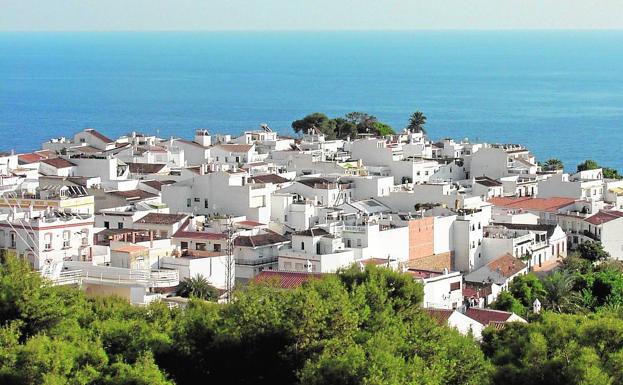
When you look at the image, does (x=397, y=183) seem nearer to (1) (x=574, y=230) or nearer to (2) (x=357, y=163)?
(2) (x=357, y=163)

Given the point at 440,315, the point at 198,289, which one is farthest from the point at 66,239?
the point at 440,315

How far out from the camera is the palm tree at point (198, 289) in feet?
96.2

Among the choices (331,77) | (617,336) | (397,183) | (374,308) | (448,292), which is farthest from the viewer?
(331,77)

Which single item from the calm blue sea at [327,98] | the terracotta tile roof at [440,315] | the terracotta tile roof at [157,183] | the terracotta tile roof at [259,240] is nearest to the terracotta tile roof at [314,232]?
the terracotta tile roof at [259,240]

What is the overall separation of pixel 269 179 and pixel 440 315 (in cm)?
1486

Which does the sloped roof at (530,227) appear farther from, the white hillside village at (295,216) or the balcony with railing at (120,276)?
the balcony with railing at (120,276)

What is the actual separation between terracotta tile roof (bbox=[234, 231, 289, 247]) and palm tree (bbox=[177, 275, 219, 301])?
3.13 meters

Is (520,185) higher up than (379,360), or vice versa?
(520,185)

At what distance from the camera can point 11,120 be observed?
9862 centimetres

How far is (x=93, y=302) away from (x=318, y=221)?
10.8m

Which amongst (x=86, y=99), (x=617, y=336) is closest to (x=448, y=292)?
(x=617, y=336)

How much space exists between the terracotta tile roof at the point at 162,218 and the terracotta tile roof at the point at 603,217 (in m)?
10.7

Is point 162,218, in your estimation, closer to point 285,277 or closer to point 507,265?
point 285,277

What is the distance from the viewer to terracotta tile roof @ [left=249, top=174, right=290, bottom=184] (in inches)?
1602
